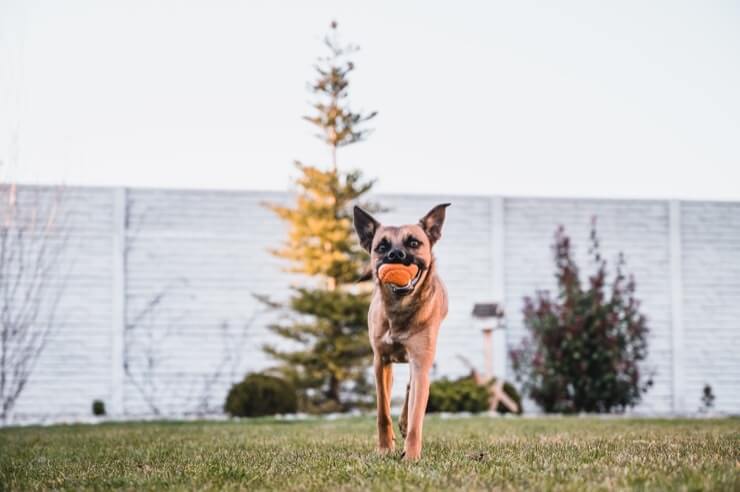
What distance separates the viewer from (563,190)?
14.0 metres

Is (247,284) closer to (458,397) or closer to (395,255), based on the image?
(458,397)

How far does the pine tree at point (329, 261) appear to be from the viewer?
12266mm

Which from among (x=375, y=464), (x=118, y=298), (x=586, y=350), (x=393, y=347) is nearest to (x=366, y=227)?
(x=393, y=347)

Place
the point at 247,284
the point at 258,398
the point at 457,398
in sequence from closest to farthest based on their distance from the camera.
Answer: the point at 258,398, the point at 457,398, the point at 247,284

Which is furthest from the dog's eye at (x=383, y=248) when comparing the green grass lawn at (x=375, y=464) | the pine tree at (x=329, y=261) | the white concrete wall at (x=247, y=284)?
the white concrete wall at (x=247, y=284)

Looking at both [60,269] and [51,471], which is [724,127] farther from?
[51,471]

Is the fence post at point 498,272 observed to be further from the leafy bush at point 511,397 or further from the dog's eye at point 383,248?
the dog's eye at point 383,248

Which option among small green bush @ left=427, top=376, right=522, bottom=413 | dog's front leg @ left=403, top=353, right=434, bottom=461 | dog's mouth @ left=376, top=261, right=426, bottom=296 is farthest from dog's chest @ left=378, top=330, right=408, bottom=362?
small green bush @ left=427, top=376, right=522, bottom=413

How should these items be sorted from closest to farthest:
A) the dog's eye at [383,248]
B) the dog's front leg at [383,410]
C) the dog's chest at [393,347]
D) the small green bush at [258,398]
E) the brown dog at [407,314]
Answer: the brown dog at [407,314] → the dog's eye at [383,248] → the dog's chest at [393,347] → the dog's front leg at [383,410] → the small green bush at [258,398]

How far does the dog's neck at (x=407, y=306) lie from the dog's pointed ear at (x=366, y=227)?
0.38 meters

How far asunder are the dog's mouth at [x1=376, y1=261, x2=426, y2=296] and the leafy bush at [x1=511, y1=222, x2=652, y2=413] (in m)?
8.03

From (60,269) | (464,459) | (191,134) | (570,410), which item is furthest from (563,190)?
(464,459)

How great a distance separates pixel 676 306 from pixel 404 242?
10375 mm

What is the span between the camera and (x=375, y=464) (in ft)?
13.2
